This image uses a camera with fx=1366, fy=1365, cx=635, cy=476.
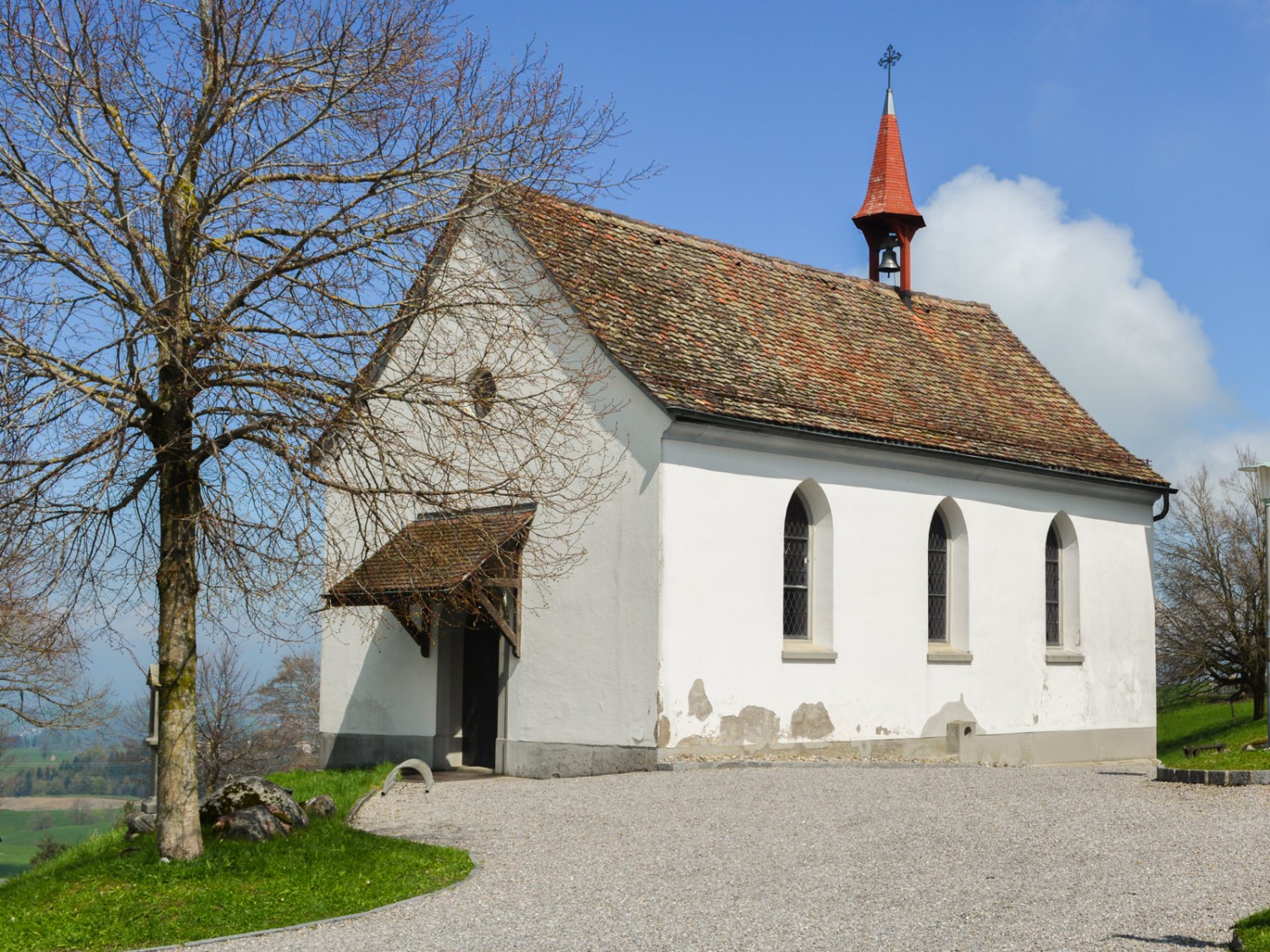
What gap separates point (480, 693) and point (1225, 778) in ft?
33.6

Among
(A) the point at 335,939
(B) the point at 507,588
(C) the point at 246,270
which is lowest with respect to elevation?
(A) the point at 335,939

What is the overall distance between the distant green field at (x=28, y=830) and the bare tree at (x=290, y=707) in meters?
8.37

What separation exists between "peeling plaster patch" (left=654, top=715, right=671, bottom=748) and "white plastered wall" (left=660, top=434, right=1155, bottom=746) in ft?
0.19

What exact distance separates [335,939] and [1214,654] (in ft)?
129

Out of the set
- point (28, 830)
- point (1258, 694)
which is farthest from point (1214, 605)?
point (28, 830)

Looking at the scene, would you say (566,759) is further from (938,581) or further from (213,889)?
(213,889)

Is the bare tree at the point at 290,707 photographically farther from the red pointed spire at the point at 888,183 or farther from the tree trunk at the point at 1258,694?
the tree trunk at the point at 1258,694

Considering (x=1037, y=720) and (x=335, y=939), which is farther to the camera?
(x=1037, y=720)

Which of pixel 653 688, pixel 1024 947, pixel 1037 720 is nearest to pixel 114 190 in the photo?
pixel 1024 947

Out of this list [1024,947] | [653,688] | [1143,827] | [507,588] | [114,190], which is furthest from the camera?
[507,588]

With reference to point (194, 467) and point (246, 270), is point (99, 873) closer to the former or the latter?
point (194, 467)

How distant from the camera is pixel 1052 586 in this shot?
24.0m

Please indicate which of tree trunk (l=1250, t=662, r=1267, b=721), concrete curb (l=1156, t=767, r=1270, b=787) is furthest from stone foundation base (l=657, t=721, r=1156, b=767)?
tree trunk (l=1250, t=662, r=1267, b=721)

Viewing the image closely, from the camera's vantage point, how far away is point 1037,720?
22.7 m
